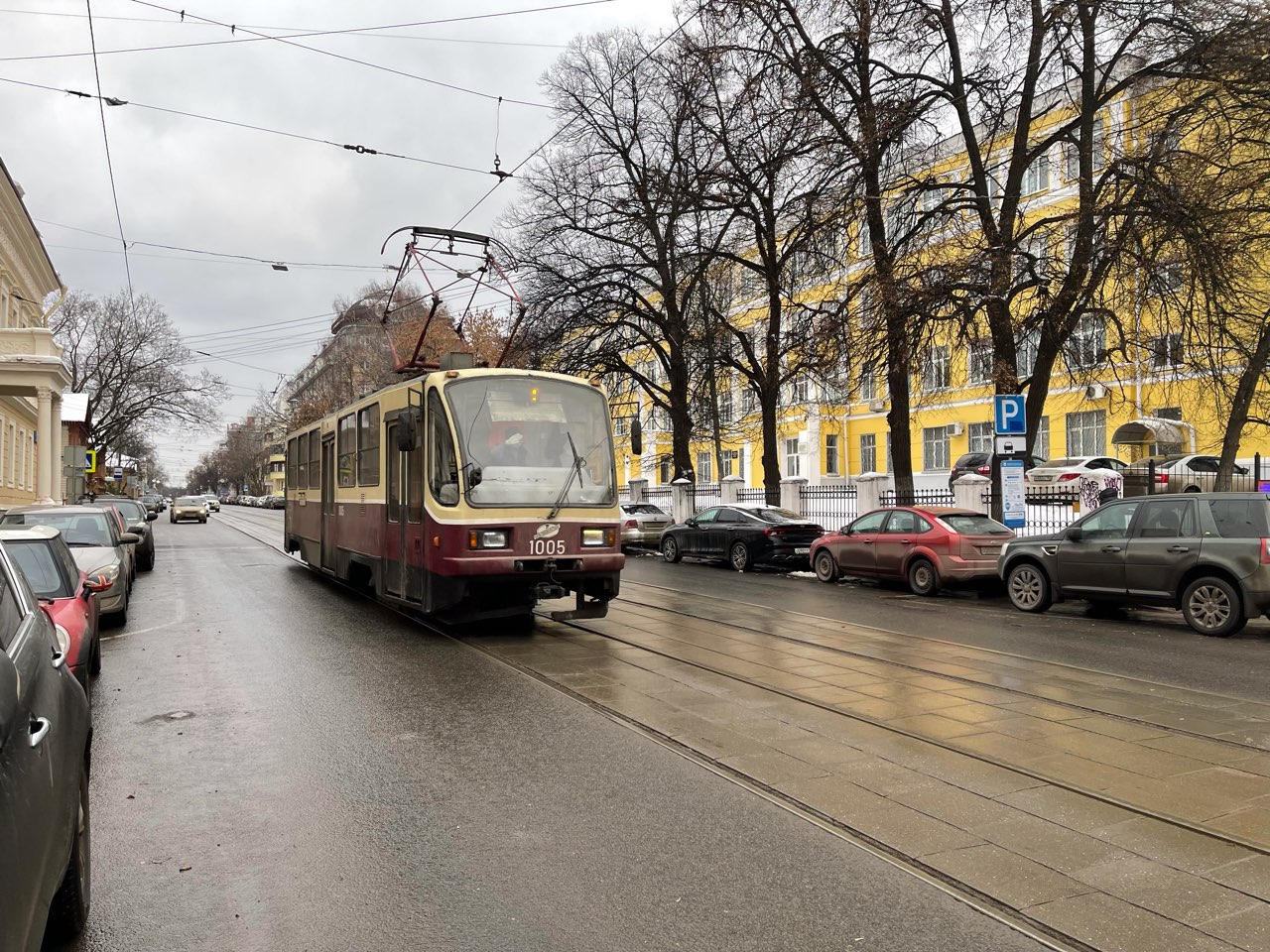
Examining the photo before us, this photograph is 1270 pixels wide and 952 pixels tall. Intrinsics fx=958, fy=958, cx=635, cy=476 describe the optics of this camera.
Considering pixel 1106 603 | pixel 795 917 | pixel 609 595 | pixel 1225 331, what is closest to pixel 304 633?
pixel 609 595

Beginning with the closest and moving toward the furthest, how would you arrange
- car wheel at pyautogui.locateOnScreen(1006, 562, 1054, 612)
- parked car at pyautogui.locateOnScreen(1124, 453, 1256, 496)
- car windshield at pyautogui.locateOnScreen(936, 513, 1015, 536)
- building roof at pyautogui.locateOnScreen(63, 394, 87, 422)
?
1. car wheel at pyautogui.locateOnScreen(1006, 562, 1054, 612)
2. car windshield at pyautogui.locateOnScreen(936, 513, 1015, 536)
3. parked car at pyautogui.locateOnScreen(1124, 453, 1256, 496)
4. building roof at pyautogui.locateOnScreen(63, 394, 87, 422)

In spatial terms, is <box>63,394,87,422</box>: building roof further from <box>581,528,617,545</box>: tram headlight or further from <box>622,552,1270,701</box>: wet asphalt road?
<box>581,528,617,545</box>: tram headlight

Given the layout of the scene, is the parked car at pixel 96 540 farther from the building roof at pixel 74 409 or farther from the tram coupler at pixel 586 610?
the building roof at pixel 74 409

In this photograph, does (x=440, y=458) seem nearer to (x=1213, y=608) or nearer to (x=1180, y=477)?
(x=1213, y=608)

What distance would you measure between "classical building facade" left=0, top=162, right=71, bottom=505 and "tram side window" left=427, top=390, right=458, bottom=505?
977 inches

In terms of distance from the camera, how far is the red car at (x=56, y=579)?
259 inches

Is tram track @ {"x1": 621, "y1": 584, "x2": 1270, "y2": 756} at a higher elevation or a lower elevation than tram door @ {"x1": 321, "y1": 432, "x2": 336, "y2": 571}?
lower

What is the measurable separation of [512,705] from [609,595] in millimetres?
3863

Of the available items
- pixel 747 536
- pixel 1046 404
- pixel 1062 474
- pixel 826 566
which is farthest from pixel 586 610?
pixel 1046 404

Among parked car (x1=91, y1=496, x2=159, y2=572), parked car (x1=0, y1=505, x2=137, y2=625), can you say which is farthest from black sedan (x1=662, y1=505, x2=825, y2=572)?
parked car (x1=0, y1=505, x2=137, y2=625)

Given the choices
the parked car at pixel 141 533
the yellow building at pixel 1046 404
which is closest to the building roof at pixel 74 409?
the yellow building at pixel 1046 404

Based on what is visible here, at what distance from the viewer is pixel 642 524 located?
2888cm

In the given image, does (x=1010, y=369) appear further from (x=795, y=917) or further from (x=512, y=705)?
(x=795, y=917)

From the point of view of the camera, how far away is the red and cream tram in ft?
33.6
